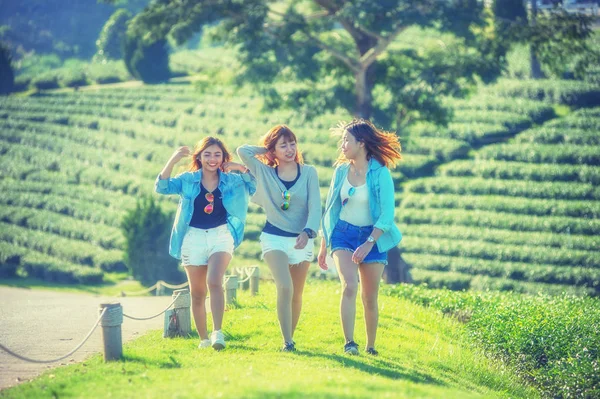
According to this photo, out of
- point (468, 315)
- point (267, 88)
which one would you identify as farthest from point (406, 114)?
point (468, 315)

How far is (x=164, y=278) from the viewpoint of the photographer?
23.9 meters

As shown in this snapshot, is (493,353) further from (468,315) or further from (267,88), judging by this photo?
(267,88)

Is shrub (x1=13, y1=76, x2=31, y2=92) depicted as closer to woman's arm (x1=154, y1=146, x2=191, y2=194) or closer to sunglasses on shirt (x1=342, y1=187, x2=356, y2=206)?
woman's arm (x1=154, y1=146, x2=191, y2=194)

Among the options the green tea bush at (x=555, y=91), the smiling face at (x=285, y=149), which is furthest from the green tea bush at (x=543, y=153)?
the smiling face at (x=285, y=149)

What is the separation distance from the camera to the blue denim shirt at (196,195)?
870 cm

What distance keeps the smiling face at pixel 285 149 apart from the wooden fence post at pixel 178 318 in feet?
7.20

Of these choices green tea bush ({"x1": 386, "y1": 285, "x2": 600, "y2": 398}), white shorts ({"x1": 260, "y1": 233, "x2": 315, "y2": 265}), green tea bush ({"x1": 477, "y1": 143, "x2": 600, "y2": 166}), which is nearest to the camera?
white shorts ({"x1": 260, "y1": 233, "x2": 315, "y2": 265})

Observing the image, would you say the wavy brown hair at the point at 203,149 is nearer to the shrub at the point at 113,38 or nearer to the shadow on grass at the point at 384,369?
the shadow on grass at the point at 384,369

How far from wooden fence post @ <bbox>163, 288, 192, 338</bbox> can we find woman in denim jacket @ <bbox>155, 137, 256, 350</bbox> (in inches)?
38.3

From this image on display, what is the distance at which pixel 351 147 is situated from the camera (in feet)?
28.2

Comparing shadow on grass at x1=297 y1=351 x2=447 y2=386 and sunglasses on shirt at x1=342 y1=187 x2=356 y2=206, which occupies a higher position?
sunglasses on shirt at x1=342 y1=187 x2=356 y2=206

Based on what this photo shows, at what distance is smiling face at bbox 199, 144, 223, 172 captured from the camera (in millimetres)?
8744

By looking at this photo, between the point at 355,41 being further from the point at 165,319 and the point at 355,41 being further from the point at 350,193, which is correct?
the point at 350,193

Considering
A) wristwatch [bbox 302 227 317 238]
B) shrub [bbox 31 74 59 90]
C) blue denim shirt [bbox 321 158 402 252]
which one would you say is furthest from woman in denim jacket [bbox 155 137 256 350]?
shrub [bbox 31 74 59 90]
